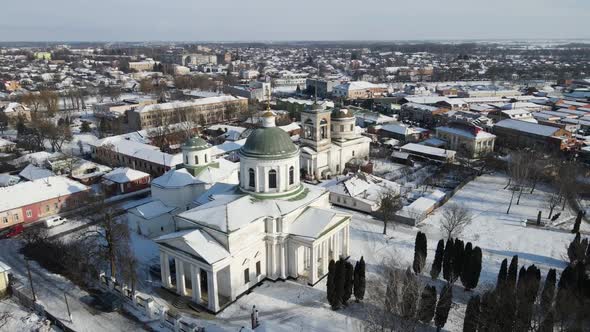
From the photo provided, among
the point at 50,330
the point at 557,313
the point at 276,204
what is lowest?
the point at 50,330

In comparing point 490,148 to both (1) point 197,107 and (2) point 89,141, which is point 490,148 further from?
(2) point 89,141

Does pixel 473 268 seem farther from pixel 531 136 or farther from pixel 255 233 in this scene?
pixel 531 136

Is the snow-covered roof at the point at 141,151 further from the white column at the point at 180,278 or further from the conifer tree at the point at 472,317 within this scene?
Result: the conifer tree at the point at 472,317

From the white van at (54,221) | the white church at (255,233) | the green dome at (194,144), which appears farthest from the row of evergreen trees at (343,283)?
the white van at (54,221)

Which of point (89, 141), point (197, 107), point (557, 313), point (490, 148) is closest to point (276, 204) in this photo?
point (557, 313)

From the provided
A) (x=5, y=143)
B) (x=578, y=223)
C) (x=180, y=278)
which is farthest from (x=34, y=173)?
(x=578, y=223)

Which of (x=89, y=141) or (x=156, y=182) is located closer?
(x=156, y=182)
